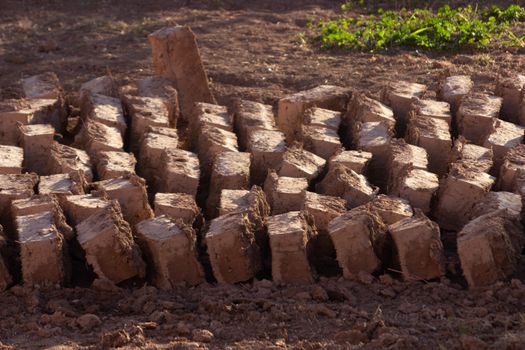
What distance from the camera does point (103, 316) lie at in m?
4.86

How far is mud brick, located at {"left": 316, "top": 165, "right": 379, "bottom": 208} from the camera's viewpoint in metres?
5.67

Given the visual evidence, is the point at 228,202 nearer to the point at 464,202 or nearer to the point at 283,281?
the point at 283,281

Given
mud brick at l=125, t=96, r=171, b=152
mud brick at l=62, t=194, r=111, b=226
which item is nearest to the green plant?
mud brick at l=125, t=96, r=171, b=152

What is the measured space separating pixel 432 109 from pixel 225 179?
162cm

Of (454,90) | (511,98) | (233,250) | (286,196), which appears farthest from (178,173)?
(511,98)

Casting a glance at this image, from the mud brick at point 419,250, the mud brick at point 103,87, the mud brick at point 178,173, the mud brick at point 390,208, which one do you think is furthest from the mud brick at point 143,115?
the mud brick at point 419,250

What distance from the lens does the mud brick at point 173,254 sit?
512 cm

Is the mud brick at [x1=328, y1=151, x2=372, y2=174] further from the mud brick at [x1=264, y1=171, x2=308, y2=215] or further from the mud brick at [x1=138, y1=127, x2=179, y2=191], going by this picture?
the mud brick at [x1=138, y1=127, x2=179, y2=191]

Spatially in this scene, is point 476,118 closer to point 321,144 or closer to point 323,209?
point 321,144

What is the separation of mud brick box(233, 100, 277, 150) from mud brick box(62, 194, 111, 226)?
1.34m

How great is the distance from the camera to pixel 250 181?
6.26 meters

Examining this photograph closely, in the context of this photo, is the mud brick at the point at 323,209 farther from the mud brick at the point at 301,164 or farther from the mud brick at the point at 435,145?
the mud brick at the point at 435,145

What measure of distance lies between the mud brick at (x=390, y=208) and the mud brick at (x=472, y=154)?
63 centimetres

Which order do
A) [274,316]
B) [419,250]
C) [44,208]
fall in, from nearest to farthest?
1. [274,316]
2. [419,250]
3. [44,208]
